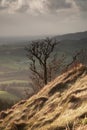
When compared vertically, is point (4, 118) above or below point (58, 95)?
below

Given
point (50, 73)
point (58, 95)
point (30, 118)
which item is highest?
point (58, 95)

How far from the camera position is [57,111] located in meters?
24.2

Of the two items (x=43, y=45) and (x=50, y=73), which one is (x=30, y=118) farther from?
(x=50, y=73)

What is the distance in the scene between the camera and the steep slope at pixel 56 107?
21.1 meters

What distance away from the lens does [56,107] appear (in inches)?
1024

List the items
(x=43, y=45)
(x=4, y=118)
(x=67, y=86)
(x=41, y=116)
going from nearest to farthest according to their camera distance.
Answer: (x=41, y=116) → (x=67, y=86) → (x=4, y=118) → (x=43, y=45)

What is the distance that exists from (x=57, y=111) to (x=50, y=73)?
5225cm

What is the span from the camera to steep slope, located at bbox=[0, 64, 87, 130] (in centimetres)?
2111

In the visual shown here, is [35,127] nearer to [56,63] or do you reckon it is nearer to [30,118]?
[30,118]

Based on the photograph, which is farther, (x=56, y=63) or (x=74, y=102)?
(x=56, y=63)

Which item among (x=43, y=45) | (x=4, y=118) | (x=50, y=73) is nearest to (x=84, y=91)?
(x=4, y=118)

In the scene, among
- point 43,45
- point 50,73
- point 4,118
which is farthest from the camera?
point 50,73

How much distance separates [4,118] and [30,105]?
442 centimetres

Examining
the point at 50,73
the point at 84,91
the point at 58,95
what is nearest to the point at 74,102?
the point at 84,91
